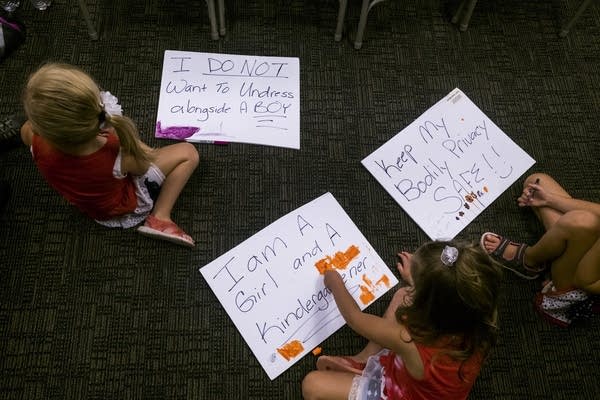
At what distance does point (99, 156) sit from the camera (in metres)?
0.98

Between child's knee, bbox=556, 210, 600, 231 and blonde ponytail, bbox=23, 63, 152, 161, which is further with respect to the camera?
child's knee, bbox=556, 210, 600, 231

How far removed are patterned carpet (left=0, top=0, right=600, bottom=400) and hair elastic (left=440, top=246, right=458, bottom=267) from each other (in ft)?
1.45

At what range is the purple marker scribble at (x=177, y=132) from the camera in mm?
1323

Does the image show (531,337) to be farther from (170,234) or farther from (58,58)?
(58,58)

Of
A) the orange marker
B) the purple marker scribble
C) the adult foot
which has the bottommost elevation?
the orange marker

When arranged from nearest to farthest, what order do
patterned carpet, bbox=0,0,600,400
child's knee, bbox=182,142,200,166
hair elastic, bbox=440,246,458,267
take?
hair elastic, bbox=440,246,458,267 < patterned carpet, bbox=0,0,600,400 < child's knee, bbox=182,142,200,166

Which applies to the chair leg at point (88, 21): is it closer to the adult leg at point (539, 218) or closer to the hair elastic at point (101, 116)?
the hair elastic at point (101, 116)

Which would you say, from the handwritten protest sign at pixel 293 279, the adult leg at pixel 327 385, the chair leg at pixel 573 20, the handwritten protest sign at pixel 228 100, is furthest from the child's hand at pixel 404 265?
the chair leg at pixel 573 20

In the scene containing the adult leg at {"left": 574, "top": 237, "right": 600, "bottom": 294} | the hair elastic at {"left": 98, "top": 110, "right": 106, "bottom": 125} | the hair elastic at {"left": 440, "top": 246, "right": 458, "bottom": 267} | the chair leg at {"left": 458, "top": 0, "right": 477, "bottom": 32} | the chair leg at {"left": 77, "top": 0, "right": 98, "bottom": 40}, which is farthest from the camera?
the chair leg at {"left": 458, "top": 0, "right": 477, "bottom": 32}

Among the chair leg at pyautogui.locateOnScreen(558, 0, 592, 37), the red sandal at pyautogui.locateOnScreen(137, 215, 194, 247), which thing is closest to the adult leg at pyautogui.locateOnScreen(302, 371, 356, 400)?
the red sandal at pyautogui.locateOnScreen(137, 215, 194, 247)

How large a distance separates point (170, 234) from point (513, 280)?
88 cm

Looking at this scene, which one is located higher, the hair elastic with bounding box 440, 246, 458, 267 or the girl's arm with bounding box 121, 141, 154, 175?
the hair elastic with bounding box 440, 246, 458, 267

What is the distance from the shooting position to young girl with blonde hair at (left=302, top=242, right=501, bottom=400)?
81 centimetres

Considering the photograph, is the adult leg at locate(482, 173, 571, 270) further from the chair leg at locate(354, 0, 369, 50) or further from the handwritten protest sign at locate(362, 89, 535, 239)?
the chair leg at locate(354, 0, 369, 50)
